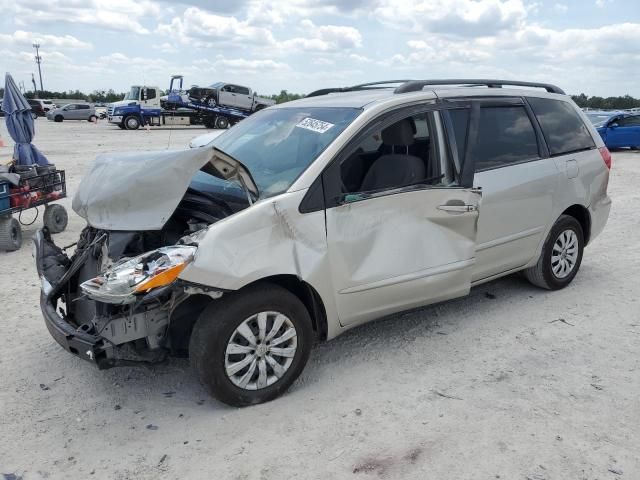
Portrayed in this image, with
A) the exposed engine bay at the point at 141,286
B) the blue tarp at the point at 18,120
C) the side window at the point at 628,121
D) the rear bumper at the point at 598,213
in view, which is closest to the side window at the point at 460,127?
the exposed engine bay at the point at 141,286

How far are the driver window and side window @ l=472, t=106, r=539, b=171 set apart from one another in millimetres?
435

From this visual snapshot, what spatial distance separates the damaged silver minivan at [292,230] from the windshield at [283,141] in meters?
0.01

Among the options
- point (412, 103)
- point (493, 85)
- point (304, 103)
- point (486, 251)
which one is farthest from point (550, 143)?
point (304, 103)

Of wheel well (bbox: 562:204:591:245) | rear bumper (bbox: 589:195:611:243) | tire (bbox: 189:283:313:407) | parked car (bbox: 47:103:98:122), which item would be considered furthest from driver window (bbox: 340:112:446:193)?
parked car (bbox: 47:103:98:122)

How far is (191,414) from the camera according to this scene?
323 cm

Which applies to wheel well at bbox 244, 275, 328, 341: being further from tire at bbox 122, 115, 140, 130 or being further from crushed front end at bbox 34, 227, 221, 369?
tire at bbox 122, 115, 140, 130

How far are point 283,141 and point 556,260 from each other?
2782mm

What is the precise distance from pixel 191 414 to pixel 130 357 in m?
0.50

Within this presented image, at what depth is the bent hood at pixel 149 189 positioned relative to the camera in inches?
125

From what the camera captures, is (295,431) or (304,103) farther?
(304,103)

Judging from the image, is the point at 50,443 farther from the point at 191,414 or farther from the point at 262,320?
the point at 262,320

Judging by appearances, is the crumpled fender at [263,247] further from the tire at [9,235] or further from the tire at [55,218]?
the tire at [55,218]

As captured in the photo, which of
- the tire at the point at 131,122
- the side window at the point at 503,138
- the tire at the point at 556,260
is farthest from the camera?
the tire at the point at 131,122

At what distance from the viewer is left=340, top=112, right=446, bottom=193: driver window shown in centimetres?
353
